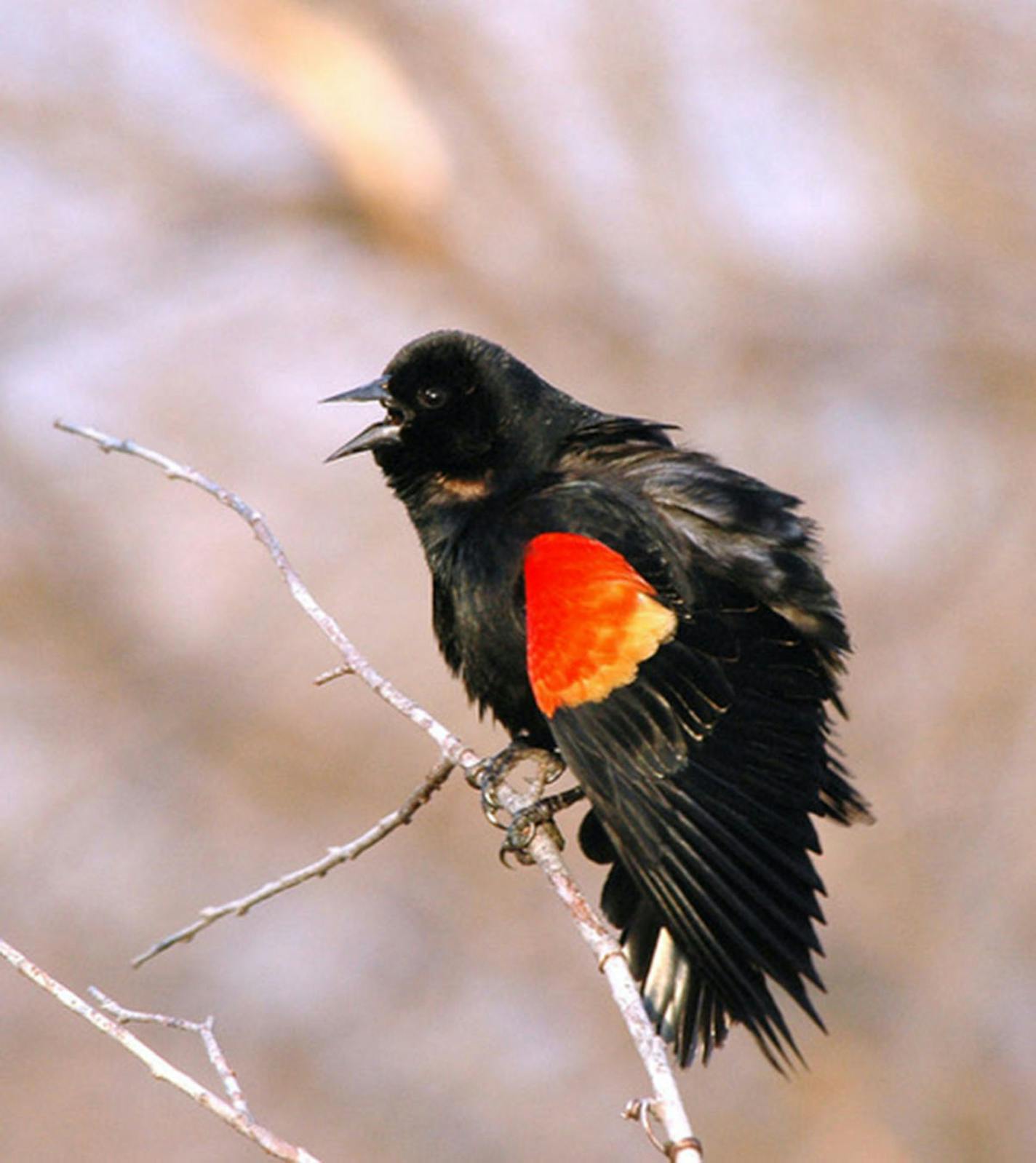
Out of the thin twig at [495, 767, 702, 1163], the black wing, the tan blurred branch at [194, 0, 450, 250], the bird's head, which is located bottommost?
the thin twig at [495, 767, 702, 1163]

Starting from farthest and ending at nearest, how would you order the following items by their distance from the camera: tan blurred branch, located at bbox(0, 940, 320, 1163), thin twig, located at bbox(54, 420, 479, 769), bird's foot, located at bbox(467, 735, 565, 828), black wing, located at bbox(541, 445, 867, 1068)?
bird's foot, located at bbox(467, 735, 565, 828) → thin twig, located at bbox(54, 420, 479, 769) → black wing, located at bbox(541, 445, 867, 1068) → tan blurred branch, located at bbox(0, 940, 320, 1163)

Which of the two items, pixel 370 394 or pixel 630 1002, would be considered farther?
pixel 370 394

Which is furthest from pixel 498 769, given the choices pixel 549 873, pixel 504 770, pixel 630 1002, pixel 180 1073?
pixel 180 1073

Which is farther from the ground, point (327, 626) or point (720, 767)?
point (327, 626)

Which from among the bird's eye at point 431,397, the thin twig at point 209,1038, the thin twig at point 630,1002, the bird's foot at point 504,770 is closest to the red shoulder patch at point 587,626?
the bird's foot at point 504,770

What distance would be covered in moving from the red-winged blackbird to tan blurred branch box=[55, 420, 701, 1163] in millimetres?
181

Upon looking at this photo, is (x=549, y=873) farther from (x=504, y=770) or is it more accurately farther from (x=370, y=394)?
(x=370, y=394)

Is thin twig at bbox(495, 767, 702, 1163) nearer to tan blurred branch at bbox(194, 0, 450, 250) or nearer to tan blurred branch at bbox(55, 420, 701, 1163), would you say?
tan blurred branch at bbox(55, 420, 701, 1163)

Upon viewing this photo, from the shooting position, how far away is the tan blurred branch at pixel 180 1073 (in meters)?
2.29

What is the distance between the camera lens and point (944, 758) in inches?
309

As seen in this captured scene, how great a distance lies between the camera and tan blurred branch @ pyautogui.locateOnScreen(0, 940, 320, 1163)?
229 centimetres

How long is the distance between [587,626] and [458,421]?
2.68 ft

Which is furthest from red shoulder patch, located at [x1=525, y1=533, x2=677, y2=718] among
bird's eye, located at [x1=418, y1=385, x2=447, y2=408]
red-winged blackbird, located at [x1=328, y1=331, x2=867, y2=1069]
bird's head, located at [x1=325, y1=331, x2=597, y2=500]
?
bird's eye, located at [x1=418, y1=385, x2=447, y2=408]

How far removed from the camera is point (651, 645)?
11.1ft
